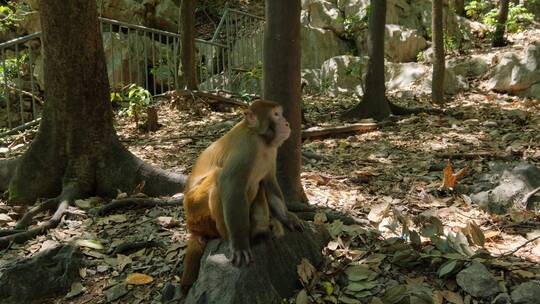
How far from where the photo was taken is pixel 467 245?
4.34m

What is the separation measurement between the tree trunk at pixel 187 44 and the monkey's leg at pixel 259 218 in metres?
7.65

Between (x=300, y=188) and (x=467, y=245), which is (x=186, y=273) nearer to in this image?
(x=300, y=188)

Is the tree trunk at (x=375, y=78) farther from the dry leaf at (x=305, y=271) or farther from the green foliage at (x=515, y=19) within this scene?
the dry leaf at (x=305, y=271)

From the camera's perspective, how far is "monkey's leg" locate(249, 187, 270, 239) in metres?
3.90

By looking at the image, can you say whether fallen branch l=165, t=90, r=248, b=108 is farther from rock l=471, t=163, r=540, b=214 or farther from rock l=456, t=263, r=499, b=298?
rock l=456, t=263, r=499, b=298

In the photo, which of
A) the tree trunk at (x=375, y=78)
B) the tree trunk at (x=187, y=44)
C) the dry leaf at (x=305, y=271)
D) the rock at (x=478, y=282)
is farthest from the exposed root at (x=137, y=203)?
the tree trunk at (x=187, y=44)

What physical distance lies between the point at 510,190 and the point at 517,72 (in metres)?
7.35

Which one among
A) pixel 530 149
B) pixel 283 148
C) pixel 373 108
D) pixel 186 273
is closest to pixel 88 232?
pixel 186 273

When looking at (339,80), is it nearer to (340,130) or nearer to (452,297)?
(340,130)

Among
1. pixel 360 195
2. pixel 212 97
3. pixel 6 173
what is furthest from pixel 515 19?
pixel 6 173

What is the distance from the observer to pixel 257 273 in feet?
12.0

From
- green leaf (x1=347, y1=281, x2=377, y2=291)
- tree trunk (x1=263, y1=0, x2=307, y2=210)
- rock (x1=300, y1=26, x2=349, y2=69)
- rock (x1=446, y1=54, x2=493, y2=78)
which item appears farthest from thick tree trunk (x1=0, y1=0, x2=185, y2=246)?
rock (x1=300, y1=26, x2=349, y2=69)

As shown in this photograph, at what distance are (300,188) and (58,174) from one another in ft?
9.47

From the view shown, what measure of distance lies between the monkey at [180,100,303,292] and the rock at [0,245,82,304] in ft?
3.88
